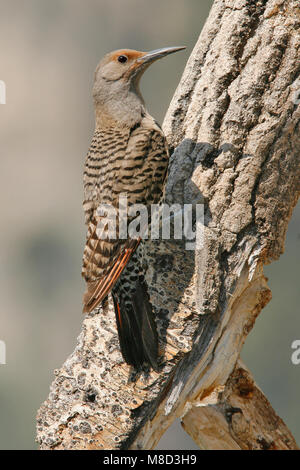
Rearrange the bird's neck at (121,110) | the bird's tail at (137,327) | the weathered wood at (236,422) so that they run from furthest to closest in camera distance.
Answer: the bird's neck at (121,110)
the weathered wood at (236,422)
the bird's tail at (137,327)

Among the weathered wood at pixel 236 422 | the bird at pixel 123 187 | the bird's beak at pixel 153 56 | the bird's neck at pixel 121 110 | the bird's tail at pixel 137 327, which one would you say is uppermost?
the bird's beak at pixel 153 56

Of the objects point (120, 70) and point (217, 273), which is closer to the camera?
point (217, 273)

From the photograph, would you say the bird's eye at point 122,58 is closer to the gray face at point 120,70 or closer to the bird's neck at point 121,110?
the gray face at point 120,70

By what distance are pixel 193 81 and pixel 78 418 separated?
189 centimetres

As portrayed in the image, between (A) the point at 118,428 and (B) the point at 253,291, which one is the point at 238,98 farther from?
(A) the point at 118,428

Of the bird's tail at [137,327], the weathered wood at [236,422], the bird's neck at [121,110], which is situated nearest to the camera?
the bird's tail at [137,327]

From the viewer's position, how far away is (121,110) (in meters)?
4.10

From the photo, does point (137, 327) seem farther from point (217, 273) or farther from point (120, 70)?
point (120, 70)

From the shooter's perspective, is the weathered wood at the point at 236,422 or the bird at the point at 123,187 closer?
the bird at the point at 123,187

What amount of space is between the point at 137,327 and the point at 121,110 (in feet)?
4.82

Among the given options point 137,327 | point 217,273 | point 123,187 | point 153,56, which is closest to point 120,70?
point 153,56

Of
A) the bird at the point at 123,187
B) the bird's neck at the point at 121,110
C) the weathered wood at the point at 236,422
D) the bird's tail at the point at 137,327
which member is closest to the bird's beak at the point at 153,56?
the bird at the point at 123,187

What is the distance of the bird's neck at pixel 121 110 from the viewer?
406cm
